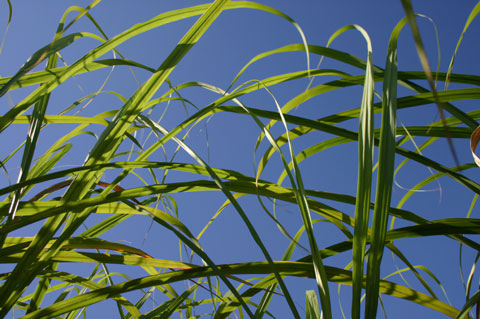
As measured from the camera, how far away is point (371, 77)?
303 mm

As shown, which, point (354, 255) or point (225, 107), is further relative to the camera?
point (225, 107)

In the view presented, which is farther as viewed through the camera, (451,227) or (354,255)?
(451,227)

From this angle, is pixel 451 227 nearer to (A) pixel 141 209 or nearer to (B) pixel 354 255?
(B) pixel 354 255

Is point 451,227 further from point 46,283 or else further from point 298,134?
point 46,283

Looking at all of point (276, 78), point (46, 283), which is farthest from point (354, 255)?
point (46, 283)

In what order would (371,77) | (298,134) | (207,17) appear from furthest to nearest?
1. (298,134)
2. (207,17)
3. (371,77)

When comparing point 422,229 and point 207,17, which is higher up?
point 207,17

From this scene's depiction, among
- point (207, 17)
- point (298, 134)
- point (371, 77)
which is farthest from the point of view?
point (298, 134)

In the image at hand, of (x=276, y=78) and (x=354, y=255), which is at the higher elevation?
(x=276, y=78)

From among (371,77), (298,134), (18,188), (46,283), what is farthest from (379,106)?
(46,283)

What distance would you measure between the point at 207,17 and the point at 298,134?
206 millimetres

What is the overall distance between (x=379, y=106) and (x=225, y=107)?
19 cm

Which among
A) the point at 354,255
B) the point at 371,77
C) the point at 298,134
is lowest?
the point at 354,255

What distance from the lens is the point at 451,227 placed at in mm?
429
